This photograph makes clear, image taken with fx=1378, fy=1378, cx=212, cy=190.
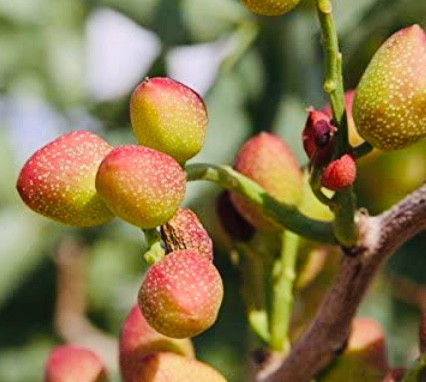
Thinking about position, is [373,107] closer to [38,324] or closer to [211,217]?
[211,217]

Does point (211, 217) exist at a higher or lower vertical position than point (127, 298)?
higher

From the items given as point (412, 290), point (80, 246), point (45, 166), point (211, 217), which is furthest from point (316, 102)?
point (45, 166)

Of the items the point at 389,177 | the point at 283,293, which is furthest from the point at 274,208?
the point at 389,177

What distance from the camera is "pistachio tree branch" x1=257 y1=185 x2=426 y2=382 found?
1173 mm

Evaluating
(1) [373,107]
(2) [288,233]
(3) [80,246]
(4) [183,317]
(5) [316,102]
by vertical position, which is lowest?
(3) [80,246]

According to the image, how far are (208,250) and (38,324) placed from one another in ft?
4.82

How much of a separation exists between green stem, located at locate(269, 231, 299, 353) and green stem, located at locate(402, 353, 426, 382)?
250mm

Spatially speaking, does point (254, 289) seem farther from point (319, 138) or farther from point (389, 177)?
point (389, 177)

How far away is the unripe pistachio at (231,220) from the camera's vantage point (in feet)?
4.67

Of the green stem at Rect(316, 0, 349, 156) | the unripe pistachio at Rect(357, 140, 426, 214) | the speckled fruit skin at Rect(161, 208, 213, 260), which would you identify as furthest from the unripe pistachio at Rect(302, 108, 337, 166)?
the unripe pistachio at Rect(357, 140, 426, 214)

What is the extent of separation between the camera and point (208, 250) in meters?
1.08

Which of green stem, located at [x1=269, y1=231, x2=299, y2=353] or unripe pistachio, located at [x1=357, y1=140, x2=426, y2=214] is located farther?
unripe pistachio, located at [x1=357, y1=140, x2=426, y2=214]

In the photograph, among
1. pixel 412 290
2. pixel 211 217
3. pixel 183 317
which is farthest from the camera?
pixel 412 290

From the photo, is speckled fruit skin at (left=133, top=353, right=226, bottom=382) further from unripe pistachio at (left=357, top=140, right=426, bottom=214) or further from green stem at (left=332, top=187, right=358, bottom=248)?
unripe pistachio at (left=357, top=140, right=426, bottom=214)
